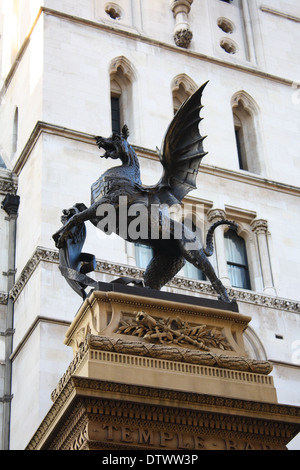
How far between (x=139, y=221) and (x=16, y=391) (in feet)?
35.3

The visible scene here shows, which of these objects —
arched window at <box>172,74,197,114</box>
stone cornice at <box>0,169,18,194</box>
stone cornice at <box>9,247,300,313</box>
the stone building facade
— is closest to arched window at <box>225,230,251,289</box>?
the stone building facade

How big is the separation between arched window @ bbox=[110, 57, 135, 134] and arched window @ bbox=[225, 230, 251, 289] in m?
4.06

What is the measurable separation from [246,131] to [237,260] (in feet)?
15.0

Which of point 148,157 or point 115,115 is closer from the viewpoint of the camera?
point 148,157

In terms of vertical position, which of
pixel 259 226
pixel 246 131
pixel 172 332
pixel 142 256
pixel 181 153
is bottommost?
pixel 172 332

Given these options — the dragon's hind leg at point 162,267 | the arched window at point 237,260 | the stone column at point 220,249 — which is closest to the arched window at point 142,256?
the stone column at point 220,249

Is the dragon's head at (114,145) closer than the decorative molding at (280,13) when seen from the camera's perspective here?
Yes

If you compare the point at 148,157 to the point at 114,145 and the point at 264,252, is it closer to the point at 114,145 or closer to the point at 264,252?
the point at 264,252

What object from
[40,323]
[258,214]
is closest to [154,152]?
[258,214]

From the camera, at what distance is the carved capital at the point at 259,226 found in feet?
85.6

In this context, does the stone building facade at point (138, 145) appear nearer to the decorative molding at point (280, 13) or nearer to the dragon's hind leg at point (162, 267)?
the decorative molding at point (280, 13)

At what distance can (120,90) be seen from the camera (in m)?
27.5

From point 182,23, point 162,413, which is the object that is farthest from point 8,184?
point 162,413

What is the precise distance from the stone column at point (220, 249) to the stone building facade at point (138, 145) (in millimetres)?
32
